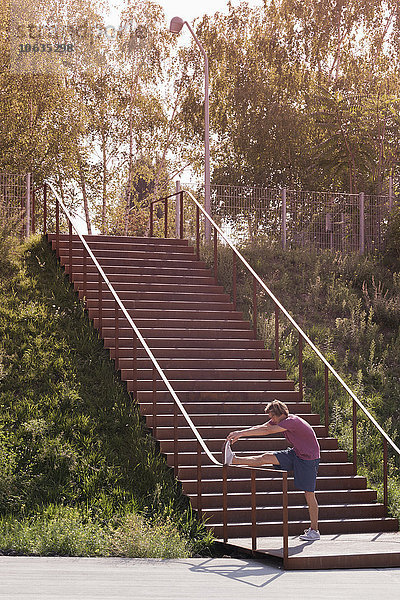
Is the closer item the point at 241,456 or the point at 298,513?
the point at 298,513

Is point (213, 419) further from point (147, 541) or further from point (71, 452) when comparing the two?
point (147, 541)

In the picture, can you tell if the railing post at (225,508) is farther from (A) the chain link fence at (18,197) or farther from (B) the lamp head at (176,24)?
(B) the lamp head at (176,24)

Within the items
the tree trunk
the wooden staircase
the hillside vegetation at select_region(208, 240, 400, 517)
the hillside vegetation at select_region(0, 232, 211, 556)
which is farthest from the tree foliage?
the hillside vegetation at select_region(0, 232, 211, 556)

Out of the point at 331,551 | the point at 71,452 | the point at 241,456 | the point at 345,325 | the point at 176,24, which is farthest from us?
the point at 176,24

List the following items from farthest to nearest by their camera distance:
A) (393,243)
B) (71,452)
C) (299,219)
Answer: (299,219)
(393,243)
(71,452)

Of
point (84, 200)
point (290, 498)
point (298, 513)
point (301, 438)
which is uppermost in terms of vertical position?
point (84, 200)

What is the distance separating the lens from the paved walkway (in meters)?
6.29

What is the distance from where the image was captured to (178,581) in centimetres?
700

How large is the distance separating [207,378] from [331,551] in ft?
16.5

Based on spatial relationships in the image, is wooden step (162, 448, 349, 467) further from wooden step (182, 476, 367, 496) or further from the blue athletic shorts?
the blue athletic shorts

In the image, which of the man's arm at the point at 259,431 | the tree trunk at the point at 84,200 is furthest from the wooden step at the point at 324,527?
the tree trunk at the point at 84,200

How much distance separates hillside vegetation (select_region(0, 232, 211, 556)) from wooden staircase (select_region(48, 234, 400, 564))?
1.04 ft

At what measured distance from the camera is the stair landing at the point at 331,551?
8.19m

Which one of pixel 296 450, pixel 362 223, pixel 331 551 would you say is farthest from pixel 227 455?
pixel 362 223
